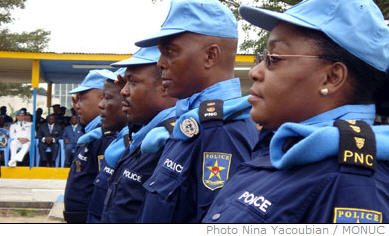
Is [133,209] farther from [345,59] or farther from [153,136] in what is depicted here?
[345,59]

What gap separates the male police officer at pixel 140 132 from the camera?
3.00 meters

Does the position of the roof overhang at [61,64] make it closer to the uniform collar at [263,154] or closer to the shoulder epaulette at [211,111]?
the shoulder epaulette at [211,111]

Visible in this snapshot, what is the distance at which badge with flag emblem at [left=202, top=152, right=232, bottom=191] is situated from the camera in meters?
2.30

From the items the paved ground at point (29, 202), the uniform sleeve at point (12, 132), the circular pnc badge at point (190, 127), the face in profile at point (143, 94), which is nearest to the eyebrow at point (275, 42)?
the circular pnc badge at point (190, 127)

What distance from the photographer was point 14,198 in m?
10.3

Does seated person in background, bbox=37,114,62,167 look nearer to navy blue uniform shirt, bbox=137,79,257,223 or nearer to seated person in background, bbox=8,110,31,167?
seated person in background, bbox=8,110,31,167

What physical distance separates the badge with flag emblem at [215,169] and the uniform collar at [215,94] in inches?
16.2

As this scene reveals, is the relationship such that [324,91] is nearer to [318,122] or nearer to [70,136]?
[318,122]

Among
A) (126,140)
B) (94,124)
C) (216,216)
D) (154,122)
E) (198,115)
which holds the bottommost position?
(94,124)

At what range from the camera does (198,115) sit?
2430 mm

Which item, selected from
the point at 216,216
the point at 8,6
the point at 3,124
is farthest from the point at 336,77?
the point at 8,6

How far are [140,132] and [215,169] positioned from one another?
1.08 metres

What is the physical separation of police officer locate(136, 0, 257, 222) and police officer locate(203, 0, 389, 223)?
19.1 inches

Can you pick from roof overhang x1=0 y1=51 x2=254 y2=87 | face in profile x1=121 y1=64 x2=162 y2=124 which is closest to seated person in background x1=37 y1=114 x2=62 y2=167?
roof overhang x1=0 y1=51 x2=254 y2=87
